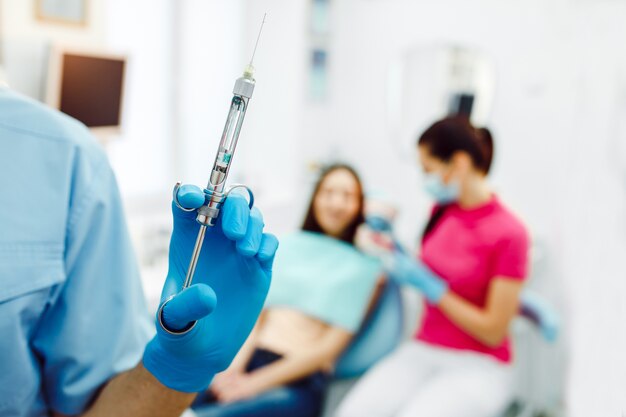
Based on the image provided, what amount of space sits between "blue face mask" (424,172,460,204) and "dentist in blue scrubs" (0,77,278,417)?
1153 mm

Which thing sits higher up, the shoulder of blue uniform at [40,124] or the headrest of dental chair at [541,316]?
the shoulder of blue uniform at [40,124]

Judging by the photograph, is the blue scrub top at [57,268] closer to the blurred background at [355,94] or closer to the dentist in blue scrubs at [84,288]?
the dentist in blue scrubs at [84,288]

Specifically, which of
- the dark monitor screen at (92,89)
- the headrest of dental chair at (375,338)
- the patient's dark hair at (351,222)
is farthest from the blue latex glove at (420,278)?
the dark monitor screen at (92,89)

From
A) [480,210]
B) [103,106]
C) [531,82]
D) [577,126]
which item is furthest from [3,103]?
[531,82]

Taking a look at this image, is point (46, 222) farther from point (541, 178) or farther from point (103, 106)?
point (541, 178)

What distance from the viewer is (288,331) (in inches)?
70.7

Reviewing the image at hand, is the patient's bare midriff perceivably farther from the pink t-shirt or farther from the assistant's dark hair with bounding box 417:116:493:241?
the assistant's dark hair with bounding box 417:116:493:241

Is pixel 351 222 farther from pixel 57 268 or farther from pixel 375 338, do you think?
pixel 57 268

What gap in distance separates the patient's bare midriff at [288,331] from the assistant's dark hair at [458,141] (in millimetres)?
624

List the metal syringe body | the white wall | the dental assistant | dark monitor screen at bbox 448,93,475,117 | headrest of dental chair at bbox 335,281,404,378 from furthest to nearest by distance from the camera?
dark monitor screen at bbox 448,93,475,117, headrest of dental chair at bbox 335,281,404,378, the white wall, the dental assistant, the metal syringe body

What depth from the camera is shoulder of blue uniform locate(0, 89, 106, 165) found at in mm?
618

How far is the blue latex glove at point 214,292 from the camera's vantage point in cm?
49

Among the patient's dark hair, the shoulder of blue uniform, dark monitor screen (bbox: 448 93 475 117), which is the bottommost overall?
the patient's dark hair

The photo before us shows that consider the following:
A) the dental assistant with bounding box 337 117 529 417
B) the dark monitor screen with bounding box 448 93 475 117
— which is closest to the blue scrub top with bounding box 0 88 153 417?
the dental assistant with bounding box 337 117 529 417
